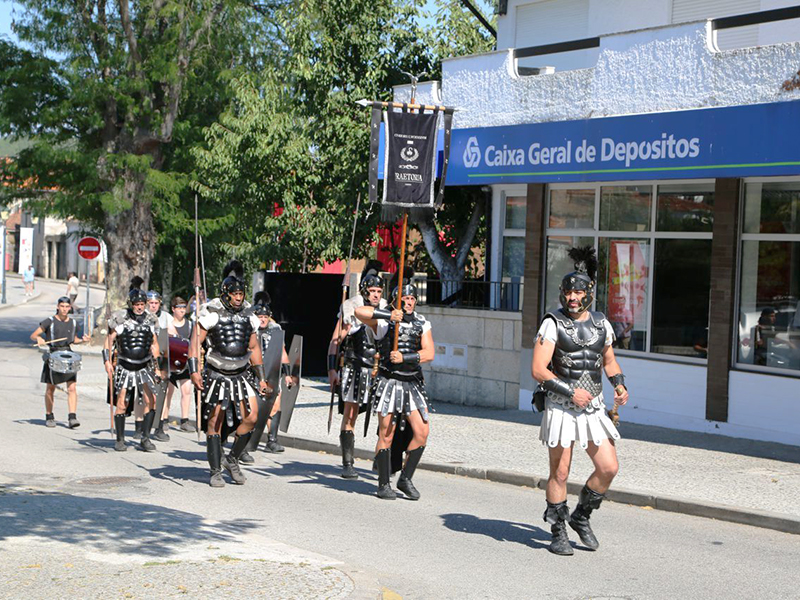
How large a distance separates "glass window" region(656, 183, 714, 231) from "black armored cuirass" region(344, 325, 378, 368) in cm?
→ 568

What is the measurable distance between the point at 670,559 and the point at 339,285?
Answer: 14346 mm

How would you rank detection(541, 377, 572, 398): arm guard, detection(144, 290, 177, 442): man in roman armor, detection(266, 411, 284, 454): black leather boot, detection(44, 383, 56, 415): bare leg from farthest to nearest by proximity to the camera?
detection(44, 383, 56, 415): bare leg → detection(144, 290, 177, 442): man in roman armor → detection(266, 411, 284, 454): black leather boot → detection(541, 377, 572, 398): arm guard

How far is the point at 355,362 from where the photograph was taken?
10938 mm

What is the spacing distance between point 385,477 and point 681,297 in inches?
250

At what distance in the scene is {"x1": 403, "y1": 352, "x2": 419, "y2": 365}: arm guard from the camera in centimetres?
976

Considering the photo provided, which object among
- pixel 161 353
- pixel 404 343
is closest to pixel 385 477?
pixel 404 343

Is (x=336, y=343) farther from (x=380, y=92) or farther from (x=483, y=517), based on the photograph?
(x=380, y=92)

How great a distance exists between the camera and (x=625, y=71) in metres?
14.7

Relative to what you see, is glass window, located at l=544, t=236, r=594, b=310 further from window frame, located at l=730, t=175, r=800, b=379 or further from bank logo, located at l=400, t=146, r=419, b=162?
bank logo, located at l=400, t=146, r=419, b=162

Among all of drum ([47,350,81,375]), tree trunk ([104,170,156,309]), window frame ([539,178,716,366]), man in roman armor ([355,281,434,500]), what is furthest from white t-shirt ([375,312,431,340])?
tree trunk ([104,170,156,309])

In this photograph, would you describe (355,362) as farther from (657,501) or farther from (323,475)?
(657,501)

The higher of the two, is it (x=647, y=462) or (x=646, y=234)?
(x=646, y=234)

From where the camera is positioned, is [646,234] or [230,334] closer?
[230,334]

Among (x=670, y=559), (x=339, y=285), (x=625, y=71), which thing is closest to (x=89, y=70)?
(x=339, y=285)
